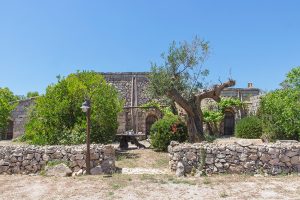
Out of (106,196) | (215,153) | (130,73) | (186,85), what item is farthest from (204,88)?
(130,73)

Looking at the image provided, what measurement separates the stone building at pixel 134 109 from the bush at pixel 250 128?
15.3 ft

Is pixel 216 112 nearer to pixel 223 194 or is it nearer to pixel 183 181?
pixel 183 181

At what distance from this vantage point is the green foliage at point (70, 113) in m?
13.8

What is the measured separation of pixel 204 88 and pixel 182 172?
711 cm

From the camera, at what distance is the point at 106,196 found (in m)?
7.38

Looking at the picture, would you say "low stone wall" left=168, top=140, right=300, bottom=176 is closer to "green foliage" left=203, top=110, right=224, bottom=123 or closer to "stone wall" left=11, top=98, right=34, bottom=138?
"green foliage" left=203, top=110, right=224, bottom=123

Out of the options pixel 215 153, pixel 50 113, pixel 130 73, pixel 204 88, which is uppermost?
pixel 130 73

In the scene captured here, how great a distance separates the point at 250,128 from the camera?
18.6 metres

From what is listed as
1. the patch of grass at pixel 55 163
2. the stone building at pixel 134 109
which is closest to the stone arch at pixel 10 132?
the stone building at pixel 134 109

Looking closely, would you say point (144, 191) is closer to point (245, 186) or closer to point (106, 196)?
point (106, 196)

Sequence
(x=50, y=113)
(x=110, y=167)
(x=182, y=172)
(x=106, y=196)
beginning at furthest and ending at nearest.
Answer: (x=50, y=113) < (x=110, y=167) < (x=182, y=172) < (x=106, y=196)

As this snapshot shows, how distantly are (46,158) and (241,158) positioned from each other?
5.94 meters

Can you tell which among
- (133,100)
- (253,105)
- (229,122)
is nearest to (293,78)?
(253,105)

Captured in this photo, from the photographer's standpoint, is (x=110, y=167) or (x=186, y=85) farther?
(x=186, y=85)
